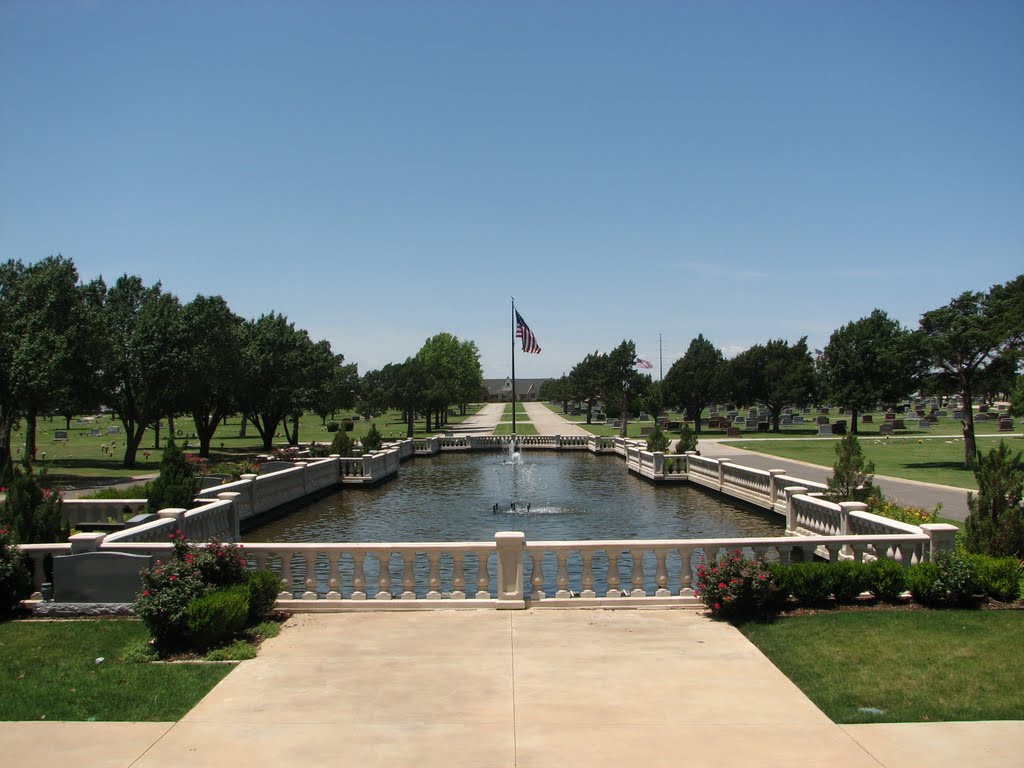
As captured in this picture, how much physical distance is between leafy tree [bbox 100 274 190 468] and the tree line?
33779 millimetres

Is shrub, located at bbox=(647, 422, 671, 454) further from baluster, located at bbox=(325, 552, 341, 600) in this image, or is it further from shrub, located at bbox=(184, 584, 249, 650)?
shrub, located at bbox=(184, 584, 249, 650)

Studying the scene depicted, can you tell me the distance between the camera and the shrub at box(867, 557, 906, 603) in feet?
36.8

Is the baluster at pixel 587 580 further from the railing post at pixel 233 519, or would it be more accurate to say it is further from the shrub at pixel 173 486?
the shrub at pixel 173 486

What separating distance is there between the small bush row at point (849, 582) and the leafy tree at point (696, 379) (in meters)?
60.8

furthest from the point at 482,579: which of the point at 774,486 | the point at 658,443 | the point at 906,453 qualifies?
the point at 906,453

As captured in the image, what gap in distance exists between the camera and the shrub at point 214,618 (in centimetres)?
939

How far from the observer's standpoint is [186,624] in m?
9.45

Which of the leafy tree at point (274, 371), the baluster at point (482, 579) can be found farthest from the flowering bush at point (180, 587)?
the leafy tree at point (274, 371)

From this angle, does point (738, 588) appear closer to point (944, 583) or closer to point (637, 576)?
point (637, 576)

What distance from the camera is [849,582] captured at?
11227 mm

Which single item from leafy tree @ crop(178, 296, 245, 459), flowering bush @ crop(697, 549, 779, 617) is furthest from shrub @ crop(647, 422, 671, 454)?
flowering bush @ crop(697, 549, 779, 617)

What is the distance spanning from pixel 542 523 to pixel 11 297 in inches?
973

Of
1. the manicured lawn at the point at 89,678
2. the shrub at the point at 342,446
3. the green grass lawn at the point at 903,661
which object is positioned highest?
the shrub at the point at 342,446

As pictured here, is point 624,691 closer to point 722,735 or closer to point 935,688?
point 722,735
